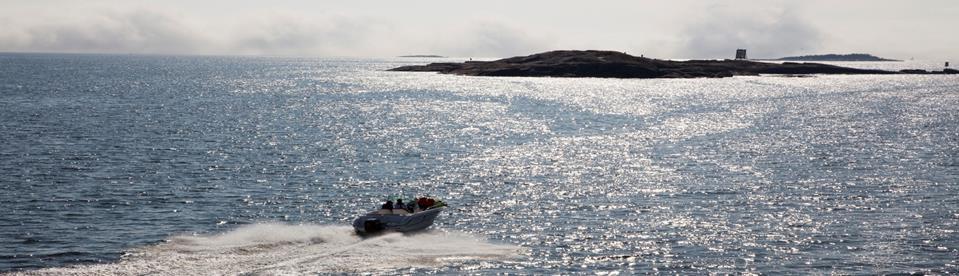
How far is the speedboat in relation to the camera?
48.7 meters

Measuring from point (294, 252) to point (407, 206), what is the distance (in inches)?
358

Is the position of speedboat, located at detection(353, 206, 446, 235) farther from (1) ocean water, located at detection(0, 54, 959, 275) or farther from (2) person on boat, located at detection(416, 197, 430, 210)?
(1) ocean water, located at detection(0, 54, 959, 275)

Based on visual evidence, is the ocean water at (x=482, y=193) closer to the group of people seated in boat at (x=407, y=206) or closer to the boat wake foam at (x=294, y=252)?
the boat wake foam at (x=294, y=252)

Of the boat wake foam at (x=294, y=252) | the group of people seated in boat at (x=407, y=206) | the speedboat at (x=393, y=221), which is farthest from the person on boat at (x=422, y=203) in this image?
the boat wake foam at (x=294, y=252)

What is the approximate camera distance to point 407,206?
Result: 5197 centimetres

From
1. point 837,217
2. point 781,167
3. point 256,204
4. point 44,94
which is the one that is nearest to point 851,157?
point 781,167

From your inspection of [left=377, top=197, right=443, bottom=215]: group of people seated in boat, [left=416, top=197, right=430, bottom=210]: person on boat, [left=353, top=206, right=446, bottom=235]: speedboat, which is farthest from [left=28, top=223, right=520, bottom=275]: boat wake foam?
[left=416, top=197, right=430, bottom=210]: person on boat

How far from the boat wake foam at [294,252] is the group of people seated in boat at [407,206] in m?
1.50

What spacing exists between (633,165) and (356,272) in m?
44.1

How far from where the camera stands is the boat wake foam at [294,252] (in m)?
41.1

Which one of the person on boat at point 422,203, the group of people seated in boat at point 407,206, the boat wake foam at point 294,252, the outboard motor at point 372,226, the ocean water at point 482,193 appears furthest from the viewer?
the person on boat at point 422,203

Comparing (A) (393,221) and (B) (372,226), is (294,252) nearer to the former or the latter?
(B) (372,226)

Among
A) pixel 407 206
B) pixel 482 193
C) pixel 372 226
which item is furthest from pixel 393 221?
pixel 482 193

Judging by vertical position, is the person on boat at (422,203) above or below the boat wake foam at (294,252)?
above
